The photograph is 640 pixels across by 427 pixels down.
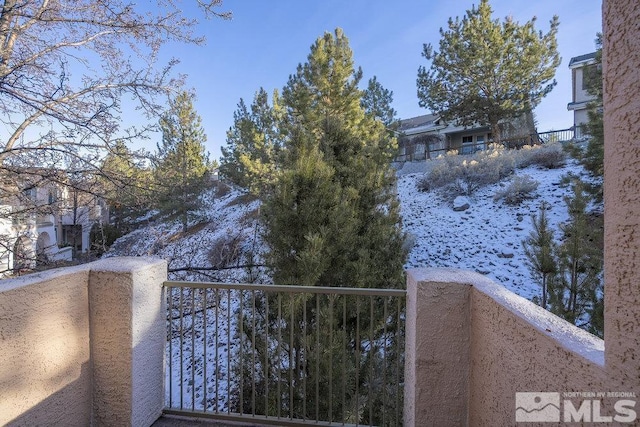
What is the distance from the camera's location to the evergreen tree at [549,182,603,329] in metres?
4.35

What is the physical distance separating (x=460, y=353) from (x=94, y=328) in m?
2.49

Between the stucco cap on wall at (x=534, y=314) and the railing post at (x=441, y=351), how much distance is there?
0.06 meters

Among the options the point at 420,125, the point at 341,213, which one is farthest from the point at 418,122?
the point at 341,213

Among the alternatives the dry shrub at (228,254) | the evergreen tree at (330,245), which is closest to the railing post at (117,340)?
the evergreen tree at (330,245)

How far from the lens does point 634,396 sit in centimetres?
85

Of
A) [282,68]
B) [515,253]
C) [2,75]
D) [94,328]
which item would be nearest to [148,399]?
[94,328]

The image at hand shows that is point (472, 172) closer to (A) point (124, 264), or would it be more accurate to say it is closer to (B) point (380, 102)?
(B) point (380, 102)

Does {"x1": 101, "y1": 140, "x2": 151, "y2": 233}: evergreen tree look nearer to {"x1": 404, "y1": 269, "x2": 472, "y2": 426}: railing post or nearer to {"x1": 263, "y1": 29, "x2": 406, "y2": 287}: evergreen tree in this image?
{"x1": 263, "y1": 29, "x2": 406, "y2": 287}: evergreen tree

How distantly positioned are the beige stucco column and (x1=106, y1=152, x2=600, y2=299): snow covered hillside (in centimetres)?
614

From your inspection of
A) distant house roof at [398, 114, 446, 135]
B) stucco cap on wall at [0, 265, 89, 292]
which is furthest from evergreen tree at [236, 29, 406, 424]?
distant house roof at [398, 114, 446, 135]

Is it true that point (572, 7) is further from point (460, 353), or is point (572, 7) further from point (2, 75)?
point (2, 75)

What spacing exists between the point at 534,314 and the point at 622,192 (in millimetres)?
759

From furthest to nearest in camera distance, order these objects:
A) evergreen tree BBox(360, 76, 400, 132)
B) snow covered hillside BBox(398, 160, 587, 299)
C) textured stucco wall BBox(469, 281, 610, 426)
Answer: evergreen tree BBox(360, 76, 400, 132), snow covered hillside BBox(398, 160, 587, 299), textured stucco wall BBox(469, 281, 610, 426)

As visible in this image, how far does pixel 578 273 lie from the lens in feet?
14.8
